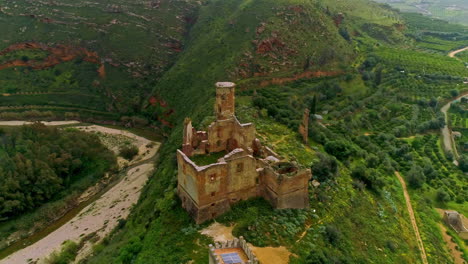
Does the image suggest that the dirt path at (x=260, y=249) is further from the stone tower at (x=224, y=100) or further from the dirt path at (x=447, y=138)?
the dirt path at (x=447, y=138)

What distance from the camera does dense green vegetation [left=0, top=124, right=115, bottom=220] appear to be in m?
51.2

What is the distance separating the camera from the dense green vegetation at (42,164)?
5122 centimetres

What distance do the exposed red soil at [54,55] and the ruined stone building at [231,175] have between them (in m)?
61.6

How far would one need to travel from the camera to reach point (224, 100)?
3953 centimetres

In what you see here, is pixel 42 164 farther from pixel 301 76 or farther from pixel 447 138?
pixel 447 138

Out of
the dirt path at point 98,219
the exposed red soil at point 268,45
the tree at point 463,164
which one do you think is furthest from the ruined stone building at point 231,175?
the exposed red soil at point 268,45

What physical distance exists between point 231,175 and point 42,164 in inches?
1437

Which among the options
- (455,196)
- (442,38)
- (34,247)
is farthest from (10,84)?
(442,38)

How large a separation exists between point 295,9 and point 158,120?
132 ft

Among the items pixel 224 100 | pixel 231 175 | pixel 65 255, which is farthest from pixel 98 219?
pixel 231 175

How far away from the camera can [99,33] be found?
9481 centimetres

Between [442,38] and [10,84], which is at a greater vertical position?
[442,38]

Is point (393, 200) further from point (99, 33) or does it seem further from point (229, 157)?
point (99, 33)

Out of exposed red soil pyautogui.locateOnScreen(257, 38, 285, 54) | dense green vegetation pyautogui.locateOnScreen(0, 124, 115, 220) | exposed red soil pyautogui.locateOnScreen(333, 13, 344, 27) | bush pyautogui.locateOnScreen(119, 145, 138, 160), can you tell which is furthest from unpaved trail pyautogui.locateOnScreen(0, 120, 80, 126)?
exposed red soil pyautogui.locateOnScreen(333, 13, 344, 27)
